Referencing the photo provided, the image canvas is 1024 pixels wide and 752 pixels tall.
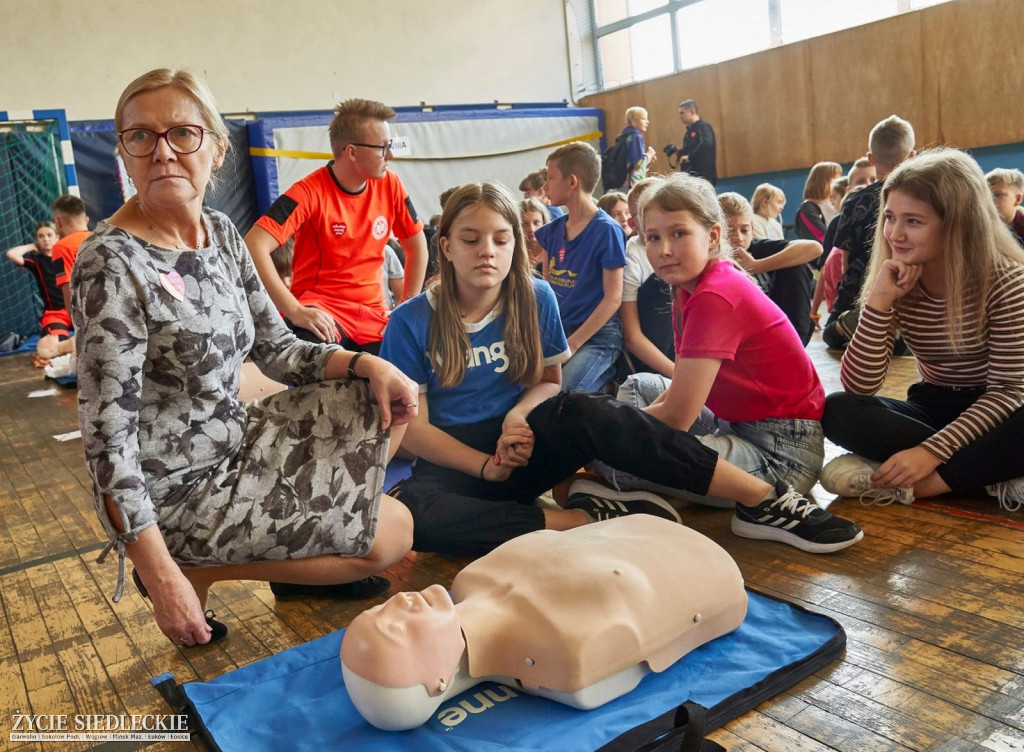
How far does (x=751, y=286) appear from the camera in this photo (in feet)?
6.66

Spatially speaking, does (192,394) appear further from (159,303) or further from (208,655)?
(208,655)

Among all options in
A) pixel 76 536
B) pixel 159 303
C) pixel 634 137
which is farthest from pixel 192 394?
pixel 634 137

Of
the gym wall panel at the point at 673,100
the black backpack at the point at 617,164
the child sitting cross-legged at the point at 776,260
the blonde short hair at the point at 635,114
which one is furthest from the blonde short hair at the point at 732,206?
the gym wall panel at the point at 673,100

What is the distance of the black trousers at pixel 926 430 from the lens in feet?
6.40

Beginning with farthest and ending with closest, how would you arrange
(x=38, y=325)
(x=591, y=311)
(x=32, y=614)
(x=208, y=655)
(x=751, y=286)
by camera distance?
(x=38, y=325), (x=591, y=311), (x=751, y=286), (x=32, y=614), (x=208, y=655)

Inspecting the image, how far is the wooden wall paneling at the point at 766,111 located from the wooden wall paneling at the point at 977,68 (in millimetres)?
1331

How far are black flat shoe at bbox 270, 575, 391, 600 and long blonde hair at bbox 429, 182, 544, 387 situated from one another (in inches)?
20.1

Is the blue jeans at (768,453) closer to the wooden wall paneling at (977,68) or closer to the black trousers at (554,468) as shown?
the black trousers at (554,468)

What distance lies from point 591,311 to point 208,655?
6.01 ft

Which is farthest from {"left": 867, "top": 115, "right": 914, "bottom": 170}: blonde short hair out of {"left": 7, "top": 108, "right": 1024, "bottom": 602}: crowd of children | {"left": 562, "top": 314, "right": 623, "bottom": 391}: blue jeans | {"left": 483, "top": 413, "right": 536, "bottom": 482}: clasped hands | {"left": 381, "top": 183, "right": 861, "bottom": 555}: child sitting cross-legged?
{"left": 483, "top": 413, "right": 536, "bottom": 482}: clasped hands

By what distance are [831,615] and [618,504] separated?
0.61 m

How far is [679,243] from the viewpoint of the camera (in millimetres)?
1988

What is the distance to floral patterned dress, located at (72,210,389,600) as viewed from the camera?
4.43 feet

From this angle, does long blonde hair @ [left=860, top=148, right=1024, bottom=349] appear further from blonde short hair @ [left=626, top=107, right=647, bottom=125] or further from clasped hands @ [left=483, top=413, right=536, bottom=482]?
blonde short hair @ [left=626, top=107, right=647, bottom=125]
